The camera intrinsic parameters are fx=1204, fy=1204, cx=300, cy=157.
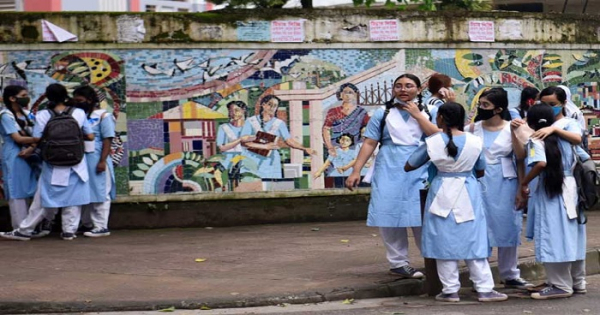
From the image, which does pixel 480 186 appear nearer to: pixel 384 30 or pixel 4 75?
pixel 384 30

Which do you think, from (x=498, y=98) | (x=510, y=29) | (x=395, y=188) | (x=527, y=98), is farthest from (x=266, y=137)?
(x=498, y=98)

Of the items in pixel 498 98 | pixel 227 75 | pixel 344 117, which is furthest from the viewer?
pixel 344 117

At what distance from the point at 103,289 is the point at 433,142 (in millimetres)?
2764

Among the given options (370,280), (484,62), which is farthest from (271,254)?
(484,62)

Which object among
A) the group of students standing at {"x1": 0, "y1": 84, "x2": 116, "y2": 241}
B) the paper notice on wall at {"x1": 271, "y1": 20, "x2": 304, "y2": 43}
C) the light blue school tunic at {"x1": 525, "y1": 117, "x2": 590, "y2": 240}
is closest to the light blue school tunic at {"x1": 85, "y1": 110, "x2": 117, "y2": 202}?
the group of students standing at {"x1": 0, "y1": 84, "x2": 116, "y2": 241}

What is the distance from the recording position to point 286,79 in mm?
13836

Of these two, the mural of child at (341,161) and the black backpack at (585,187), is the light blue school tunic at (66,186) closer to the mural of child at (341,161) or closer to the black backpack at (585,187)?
the mural of child at (341,161)

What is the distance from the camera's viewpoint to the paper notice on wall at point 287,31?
543 inches

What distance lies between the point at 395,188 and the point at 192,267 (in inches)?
76.6

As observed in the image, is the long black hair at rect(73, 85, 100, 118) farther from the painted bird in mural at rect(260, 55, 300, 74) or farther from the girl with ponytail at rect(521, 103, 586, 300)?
the girl with ponytail at rect(521, 103, 586, 300)

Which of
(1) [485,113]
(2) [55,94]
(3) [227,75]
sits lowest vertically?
(1) [485,113]

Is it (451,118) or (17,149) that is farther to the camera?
(17,149)

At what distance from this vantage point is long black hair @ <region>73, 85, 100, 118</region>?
41.3ft

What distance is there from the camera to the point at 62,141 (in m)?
12.1
